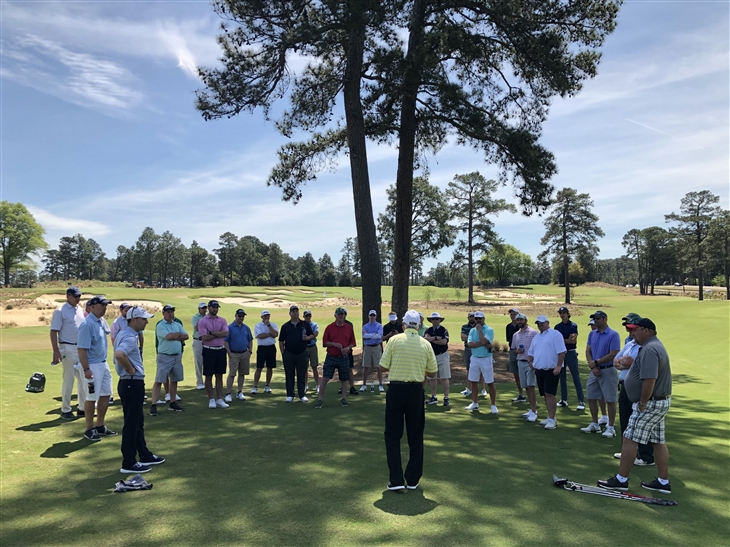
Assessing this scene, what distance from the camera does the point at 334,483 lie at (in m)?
5.30

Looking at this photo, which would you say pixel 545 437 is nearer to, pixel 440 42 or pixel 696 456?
pixel 696 456

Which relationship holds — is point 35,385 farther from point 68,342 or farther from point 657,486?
point 657,486

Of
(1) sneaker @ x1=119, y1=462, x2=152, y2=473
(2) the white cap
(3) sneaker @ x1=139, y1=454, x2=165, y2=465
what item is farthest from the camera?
(3) sneaker @ x1=139, y1=454, x2=165, y2=465

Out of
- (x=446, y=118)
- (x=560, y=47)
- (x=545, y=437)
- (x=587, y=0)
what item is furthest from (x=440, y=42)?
(x=545, y=437)

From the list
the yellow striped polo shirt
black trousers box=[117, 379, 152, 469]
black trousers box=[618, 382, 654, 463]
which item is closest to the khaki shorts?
black trousers box=[117, 379, 152, 469]

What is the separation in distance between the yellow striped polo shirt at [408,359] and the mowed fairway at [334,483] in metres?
1.26

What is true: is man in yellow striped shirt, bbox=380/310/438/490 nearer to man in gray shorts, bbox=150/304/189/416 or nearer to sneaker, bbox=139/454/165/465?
sneaker, bbox=139/454/165/465

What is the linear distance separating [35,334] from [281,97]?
15476 mm

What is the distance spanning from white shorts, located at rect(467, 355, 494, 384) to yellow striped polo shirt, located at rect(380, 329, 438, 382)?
4.22m

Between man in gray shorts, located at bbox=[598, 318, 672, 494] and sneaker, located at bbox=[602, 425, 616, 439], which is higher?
man in gray shorts, located at bbox=[598, 318, 672, 494]

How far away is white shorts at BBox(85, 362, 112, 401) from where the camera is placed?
6828 millimetres

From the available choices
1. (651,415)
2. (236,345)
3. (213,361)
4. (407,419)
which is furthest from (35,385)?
(651,415)

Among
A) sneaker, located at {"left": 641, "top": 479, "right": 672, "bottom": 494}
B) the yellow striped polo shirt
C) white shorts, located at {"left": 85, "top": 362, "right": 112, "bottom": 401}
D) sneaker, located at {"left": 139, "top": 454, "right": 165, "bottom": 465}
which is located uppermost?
the yellow striped polo shirt

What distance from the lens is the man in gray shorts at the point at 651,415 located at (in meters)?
5.18
